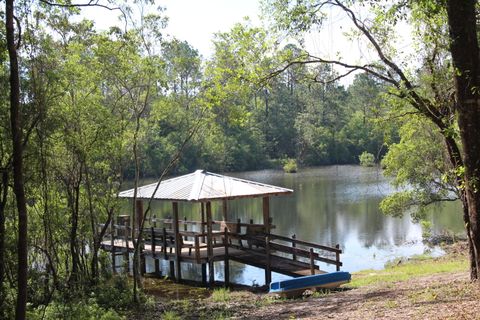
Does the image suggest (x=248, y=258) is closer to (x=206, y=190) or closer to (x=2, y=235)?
(x=206, y=190)

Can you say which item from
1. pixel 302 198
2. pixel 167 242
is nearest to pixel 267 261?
pixel 167 242

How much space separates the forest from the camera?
23.3 feet

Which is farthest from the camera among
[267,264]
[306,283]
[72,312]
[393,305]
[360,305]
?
[267,264]

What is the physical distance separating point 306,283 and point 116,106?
6440 millimetres

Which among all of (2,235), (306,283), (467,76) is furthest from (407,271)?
(2,235)

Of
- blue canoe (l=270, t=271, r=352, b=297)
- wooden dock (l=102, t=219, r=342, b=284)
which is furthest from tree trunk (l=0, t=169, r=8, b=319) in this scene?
wooden dock (l=102, t=219, r=342, b=284)

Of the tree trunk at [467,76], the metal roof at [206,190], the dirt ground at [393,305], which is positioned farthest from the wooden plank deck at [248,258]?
the tree trunk at [467,76]

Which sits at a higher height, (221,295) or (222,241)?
(222,241)

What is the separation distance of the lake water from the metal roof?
10.2ft

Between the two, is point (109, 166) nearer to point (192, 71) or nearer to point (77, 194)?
point (77, 194)

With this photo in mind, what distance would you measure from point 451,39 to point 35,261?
10501 millimetres

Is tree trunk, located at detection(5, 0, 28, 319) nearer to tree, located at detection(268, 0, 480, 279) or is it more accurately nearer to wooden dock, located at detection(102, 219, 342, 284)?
tree, located at detection(268, 0, 480, 279)

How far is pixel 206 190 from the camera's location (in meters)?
17.4

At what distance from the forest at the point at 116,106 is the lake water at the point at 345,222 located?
16.6 feet
